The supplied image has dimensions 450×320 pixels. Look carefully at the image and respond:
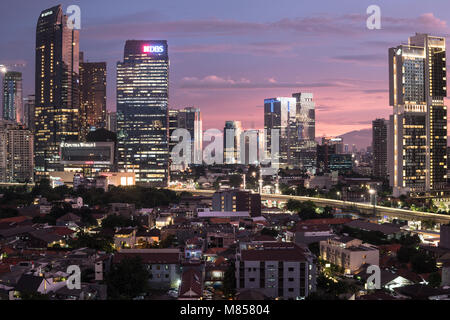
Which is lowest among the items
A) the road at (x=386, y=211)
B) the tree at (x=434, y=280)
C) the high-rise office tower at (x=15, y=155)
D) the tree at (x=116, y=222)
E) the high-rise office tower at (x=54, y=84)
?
the tree at (x=434, y=280)

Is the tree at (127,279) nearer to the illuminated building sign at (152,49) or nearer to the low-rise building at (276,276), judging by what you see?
the low-rise building at (276,276)

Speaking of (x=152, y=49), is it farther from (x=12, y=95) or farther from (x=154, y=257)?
(x=12, y=95)

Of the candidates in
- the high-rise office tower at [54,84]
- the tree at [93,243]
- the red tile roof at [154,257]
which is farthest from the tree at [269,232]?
the high-rise office tower at [54,84]

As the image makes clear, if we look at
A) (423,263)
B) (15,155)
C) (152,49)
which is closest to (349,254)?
(423,263)

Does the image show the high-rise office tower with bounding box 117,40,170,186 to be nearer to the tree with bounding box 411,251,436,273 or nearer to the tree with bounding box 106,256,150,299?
the tree with bounding box 411,251,436,273

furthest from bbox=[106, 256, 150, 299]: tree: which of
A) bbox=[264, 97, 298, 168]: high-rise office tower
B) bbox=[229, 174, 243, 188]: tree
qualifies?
bbox=[264, 97, 298, 168]: high-rise office tower
